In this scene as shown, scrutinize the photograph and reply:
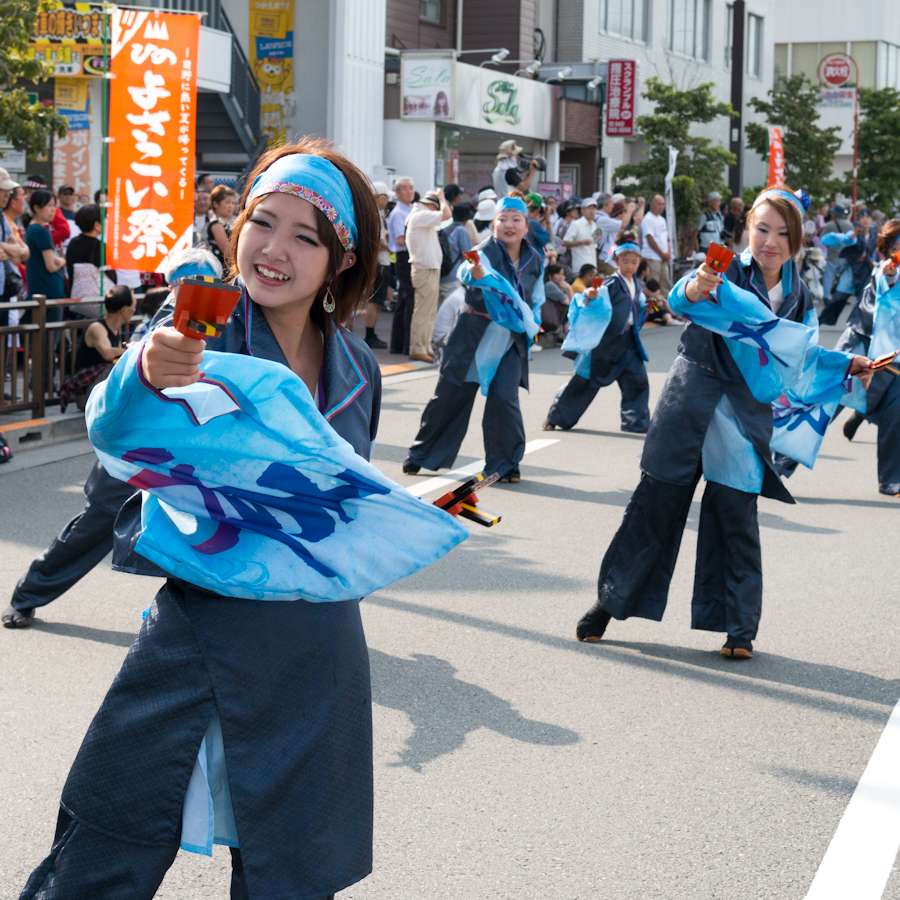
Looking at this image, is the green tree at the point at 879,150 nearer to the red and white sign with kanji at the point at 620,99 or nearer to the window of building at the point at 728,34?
the window of building at the point at 728,34

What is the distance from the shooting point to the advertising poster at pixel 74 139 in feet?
59.6

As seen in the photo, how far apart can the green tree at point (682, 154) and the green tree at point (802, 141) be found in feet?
26.8

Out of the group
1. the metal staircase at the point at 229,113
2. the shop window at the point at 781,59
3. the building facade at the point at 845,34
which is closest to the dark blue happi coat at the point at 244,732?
the metal staircase at the point at 229,113

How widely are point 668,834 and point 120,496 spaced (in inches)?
96.1

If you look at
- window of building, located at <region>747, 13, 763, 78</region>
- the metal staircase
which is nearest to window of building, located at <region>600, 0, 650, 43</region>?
window of building, located at <region>747, 13, 763, 78</region>

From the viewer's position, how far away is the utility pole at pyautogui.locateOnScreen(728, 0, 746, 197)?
27.3 metres

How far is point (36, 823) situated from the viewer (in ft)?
11.5

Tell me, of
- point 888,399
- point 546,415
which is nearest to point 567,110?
point 546,415

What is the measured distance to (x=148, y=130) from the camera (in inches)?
409

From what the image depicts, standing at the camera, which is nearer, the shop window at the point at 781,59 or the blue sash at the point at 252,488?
the blue sash at the point at 252,488

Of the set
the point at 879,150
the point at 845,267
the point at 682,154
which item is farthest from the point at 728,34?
the point at 845,267

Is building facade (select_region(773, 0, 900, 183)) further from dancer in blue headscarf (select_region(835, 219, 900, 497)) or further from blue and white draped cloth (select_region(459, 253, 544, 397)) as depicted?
blue and white draped cloth (select_region(459, 253, 544, 397))

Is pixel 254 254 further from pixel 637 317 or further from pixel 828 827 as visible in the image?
pixel 637 317

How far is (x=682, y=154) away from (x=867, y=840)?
23758mm
